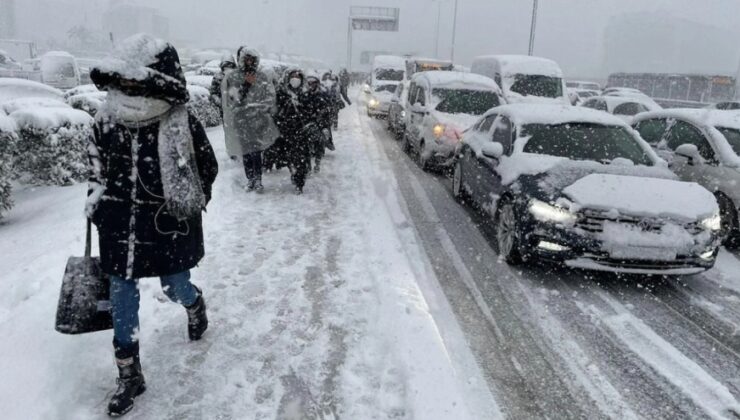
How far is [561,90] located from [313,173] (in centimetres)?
864

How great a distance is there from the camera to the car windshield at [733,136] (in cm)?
695

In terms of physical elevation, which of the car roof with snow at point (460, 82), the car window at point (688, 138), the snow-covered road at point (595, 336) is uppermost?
the car roof with snow at point (460, 82)

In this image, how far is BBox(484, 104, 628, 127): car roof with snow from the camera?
21.7ft

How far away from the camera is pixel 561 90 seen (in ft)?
49.0

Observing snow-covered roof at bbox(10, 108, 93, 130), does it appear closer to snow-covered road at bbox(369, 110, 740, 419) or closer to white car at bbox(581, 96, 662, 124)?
snow-covered road at bbox(369, 110, 740, 419)

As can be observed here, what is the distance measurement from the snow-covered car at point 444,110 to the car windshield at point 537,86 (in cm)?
360

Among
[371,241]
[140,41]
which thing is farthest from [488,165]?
[140,41]

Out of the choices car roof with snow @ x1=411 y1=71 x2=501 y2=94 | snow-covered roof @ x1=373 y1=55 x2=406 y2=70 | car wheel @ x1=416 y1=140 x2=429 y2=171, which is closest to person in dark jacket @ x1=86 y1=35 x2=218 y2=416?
car wheel @ x1=416 y1=140 x2=429 y2=171

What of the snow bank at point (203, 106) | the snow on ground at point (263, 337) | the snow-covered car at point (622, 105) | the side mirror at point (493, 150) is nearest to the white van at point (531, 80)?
the snow-covered car at point (622, 105)

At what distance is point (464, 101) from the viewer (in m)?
11.1

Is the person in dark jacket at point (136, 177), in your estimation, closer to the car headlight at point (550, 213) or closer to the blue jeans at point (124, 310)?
the blue jeans at point (124, 310)

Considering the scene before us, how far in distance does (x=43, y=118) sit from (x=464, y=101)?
756 cm

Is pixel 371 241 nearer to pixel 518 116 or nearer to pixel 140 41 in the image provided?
pixel 518 116

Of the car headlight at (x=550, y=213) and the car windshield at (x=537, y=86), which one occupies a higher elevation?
the car windshield at (x=537, y=86)
